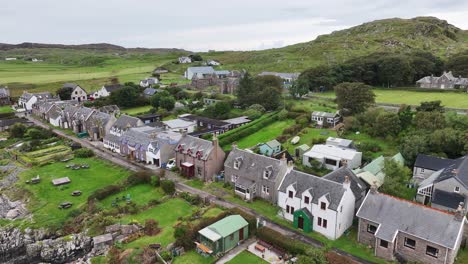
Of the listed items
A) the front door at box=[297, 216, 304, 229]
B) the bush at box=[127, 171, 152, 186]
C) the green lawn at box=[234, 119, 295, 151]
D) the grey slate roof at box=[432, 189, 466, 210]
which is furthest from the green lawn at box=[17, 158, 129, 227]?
the grey slate roof at box=[432, 189, 466, 210]

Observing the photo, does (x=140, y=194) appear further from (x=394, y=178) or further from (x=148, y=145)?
(x=394, y=178)

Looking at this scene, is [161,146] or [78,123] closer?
[161,146]

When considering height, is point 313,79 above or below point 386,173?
above

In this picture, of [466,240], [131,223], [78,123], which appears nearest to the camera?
[466,240]

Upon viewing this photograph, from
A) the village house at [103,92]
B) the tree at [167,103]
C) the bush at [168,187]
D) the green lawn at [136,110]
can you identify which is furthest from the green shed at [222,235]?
the village house at [103,92]

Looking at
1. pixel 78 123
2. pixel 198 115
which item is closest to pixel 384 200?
pixel 198 115

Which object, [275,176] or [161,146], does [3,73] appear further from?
[275,176]
